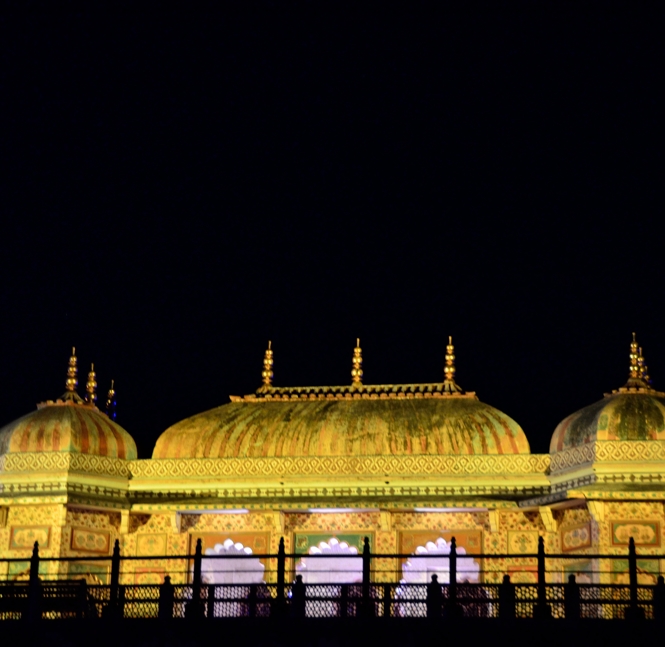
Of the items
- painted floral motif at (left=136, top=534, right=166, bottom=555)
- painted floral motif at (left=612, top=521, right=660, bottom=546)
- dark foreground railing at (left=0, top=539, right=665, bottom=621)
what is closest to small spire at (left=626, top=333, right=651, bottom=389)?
painted floral motif at (left=612, top=521, right=660, bottom=546)

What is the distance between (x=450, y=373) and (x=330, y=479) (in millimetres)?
3556

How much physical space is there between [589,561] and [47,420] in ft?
33.3

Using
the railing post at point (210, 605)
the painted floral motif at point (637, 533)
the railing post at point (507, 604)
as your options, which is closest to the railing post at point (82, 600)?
the railing post at point (210, 605)

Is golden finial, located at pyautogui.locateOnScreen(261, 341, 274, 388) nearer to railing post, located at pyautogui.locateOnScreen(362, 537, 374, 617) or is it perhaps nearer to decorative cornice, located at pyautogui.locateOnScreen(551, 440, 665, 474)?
decorative cornice, located at pyautogui.locateOnScreen(551, 440, 665, 474)

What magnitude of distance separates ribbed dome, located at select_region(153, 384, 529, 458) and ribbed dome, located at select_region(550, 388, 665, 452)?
3.84 ft

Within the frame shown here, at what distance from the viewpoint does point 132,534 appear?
1241 inches

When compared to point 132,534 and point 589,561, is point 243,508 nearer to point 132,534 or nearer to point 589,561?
point 132,534

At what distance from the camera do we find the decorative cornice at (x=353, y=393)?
32.5 m

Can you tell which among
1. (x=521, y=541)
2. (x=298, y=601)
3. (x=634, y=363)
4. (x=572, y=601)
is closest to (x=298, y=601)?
(x=298, y=601)

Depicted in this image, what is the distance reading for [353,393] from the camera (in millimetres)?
32781

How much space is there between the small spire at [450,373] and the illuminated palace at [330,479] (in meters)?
0.25

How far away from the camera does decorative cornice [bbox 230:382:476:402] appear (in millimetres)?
32500

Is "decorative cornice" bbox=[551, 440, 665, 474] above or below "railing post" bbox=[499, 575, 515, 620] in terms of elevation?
above

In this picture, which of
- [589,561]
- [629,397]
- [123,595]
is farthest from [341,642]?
[629,397]
